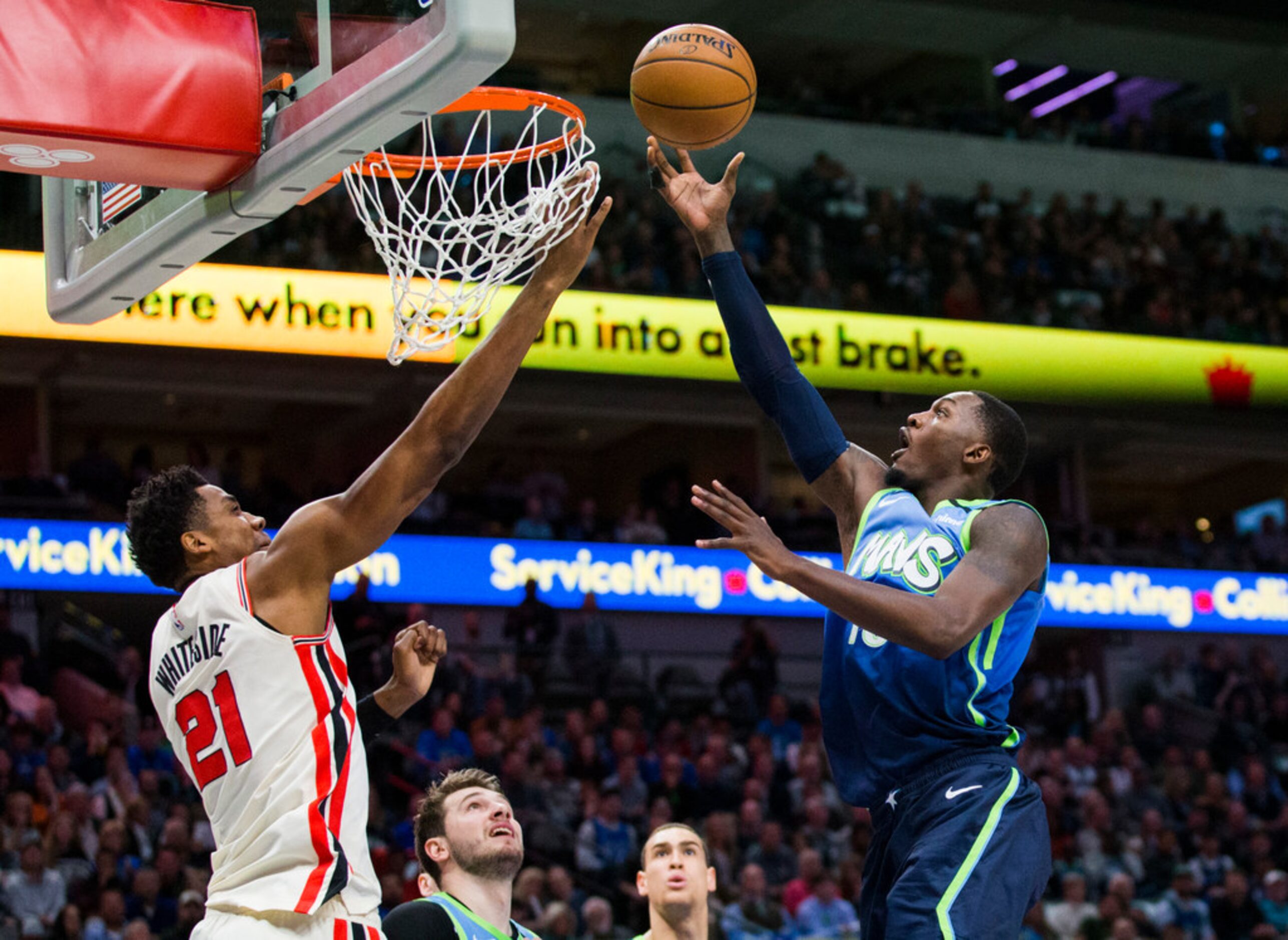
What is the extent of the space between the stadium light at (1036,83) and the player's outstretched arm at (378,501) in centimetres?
2162

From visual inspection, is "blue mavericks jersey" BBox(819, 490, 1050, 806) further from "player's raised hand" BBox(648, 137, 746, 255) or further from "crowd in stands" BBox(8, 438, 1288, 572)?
"crowd in stands" BBox(8, 438, 1288, 572)

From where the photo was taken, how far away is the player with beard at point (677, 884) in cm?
518

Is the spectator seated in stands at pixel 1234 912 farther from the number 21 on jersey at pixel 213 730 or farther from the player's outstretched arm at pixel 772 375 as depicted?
the number 21 on jersey at pixel 213 730

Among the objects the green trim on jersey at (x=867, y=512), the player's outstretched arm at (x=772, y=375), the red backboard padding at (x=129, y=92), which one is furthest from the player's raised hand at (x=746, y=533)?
the red backboard padding at (x=129, y=92)

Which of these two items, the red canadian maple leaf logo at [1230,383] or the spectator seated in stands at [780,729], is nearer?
the spectator seated in stands at [780,729]

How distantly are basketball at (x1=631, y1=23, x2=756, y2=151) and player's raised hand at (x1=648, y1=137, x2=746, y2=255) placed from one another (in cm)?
28

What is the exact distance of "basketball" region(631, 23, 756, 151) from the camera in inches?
171

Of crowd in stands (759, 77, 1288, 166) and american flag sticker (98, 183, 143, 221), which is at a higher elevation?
crowd in stands (759, 77, 1288, 166)

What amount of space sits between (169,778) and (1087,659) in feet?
38.1

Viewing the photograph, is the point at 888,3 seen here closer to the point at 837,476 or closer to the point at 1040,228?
the point at 1040,228

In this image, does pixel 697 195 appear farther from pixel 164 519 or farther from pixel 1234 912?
pixel 1234 912

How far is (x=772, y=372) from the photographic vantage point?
3.89 m

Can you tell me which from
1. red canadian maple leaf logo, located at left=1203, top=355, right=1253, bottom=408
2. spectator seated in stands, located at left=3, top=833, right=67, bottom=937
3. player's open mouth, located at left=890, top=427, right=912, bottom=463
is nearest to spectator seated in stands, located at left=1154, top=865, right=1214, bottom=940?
red canadian maple leaf logo, located at left=1203, top=355, right=1253, bottom=408

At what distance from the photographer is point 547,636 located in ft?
45.5
